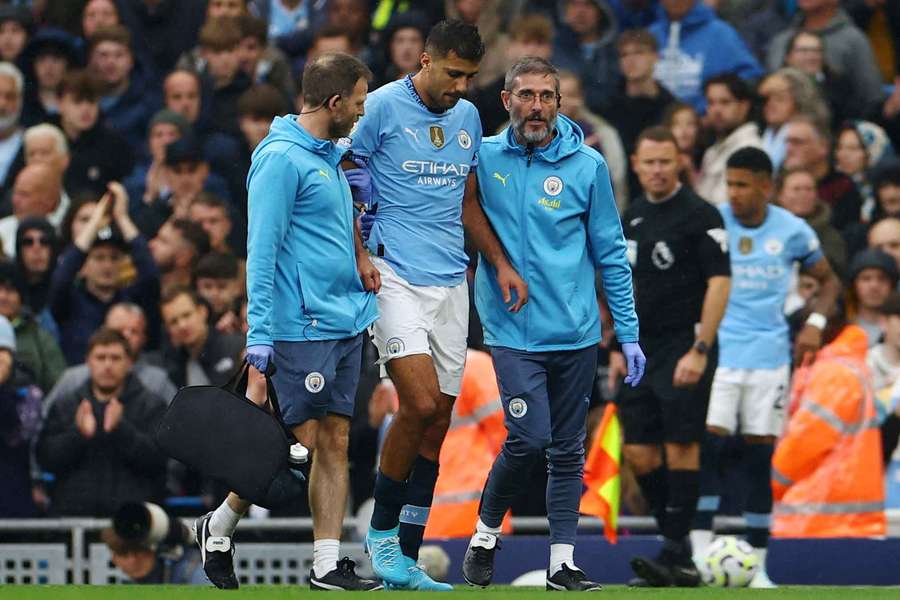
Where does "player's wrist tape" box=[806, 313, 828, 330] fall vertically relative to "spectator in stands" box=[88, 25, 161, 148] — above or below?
below

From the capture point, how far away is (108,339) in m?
13.4

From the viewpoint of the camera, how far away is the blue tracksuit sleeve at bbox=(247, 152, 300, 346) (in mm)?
8969

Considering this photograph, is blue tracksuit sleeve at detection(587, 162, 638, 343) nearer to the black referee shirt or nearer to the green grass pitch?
the green grass pitch

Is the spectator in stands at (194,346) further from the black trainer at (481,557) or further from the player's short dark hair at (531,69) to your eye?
the player's short dark hair at (531,69)

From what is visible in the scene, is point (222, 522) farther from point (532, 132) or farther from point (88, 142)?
point (88, 142)

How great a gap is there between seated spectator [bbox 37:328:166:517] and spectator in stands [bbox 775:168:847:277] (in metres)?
4.95

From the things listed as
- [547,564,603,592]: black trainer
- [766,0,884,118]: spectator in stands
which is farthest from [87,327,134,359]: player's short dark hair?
[766,0,884,118]: spectator in stands

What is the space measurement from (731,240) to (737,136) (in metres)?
3.08

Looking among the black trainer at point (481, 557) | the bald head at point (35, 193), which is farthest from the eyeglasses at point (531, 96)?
the bald head at point (35, 193)

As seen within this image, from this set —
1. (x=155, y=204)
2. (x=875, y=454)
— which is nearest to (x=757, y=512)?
(x=875, y=454)

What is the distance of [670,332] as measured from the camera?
12.2m

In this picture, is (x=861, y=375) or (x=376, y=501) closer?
(x=376, y=501)

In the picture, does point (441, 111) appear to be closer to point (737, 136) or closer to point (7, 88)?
point (737, 136)

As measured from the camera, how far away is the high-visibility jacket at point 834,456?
43.1 ft
